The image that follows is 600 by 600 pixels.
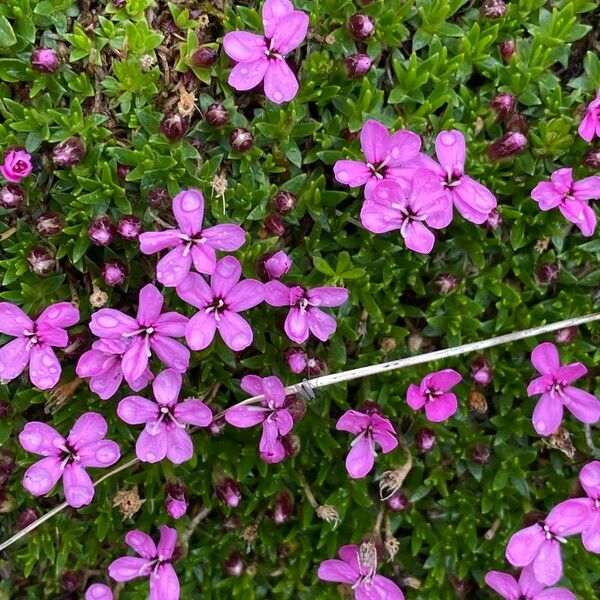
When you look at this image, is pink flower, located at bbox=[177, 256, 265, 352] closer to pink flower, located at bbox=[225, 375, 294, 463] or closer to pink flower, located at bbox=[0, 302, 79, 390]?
pink flower, located at bbox=[225, 375, 294, 463]

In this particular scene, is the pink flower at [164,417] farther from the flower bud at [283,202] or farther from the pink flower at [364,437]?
the flower bud at [283,202]

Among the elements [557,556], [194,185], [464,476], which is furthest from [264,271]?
[557,556]

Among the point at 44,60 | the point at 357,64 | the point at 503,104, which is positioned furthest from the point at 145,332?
the point at 503,104

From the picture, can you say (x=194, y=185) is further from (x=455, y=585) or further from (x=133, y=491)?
(x=455, y=585)

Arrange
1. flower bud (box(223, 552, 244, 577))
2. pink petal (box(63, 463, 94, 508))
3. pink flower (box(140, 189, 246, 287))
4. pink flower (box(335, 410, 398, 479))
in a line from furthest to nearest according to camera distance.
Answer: flower bud (box(223, 552, 244, 577))
pink flower (box(335, 410, 398, 479))
pink petal (box(63, 463, 94, 508))
pink flower (box(140, 189, 246, 287))

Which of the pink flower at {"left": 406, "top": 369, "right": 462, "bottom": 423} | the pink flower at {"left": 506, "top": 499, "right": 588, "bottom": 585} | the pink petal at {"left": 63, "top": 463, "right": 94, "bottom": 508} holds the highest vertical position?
the pink flower at {"left": 406, "top": 369, "right": 462, "bottom": 423}

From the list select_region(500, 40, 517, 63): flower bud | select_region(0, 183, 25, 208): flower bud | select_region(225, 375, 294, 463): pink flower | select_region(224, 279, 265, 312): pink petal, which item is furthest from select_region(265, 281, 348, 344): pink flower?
select_region(500, 40, 517, 63): flower bud

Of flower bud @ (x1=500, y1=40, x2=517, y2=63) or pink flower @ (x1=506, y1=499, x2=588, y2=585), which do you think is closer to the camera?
pink flower @ (x1=506, y1=499, x2=588, y2=585)
